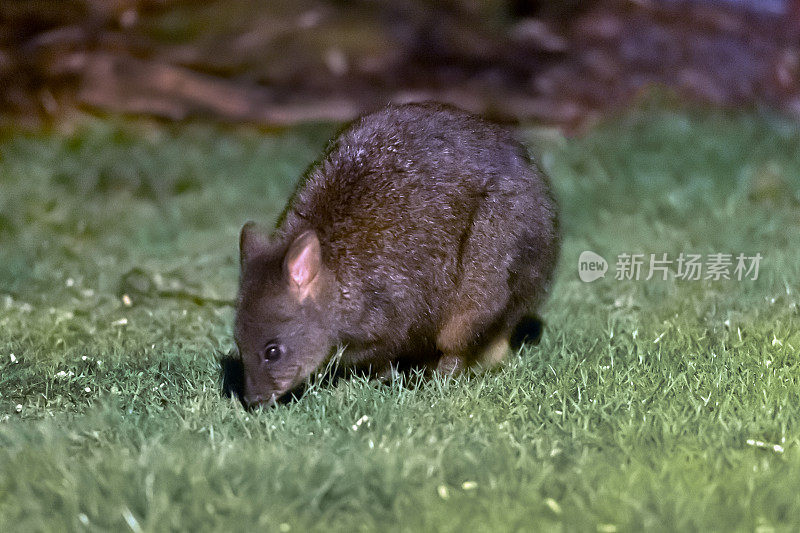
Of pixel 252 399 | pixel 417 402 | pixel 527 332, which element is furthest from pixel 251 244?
pixel 527 332

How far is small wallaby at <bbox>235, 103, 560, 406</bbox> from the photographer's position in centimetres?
437

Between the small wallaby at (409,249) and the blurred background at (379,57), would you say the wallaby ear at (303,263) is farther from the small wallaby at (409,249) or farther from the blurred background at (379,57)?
the blurred background at (379,57)

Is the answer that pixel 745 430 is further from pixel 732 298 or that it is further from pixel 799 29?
pixel 799 29

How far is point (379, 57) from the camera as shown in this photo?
1184cm

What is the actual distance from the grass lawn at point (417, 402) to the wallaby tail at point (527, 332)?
9 centimetres

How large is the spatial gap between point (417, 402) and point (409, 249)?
80 centimetres

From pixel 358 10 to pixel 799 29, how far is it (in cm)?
569

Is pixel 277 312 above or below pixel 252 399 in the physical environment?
above

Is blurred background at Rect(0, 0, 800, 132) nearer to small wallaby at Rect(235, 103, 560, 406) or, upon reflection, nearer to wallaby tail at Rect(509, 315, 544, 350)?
wallaby tail at Rect(509, 315, 544, 350)

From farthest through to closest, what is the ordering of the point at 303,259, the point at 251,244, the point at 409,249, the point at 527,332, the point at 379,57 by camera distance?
the point at 379,57, the point at 527,332, the point at 409,249, the point at 251,244, the point at 303,259

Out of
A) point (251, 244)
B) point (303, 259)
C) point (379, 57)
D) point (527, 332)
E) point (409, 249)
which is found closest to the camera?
point (303, 259)

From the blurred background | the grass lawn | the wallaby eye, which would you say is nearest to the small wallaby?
the wallaby eye

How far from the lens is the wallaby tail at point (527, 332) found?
5215 mm

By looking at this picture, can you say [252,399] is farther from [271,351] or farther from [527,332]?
[527,332]
